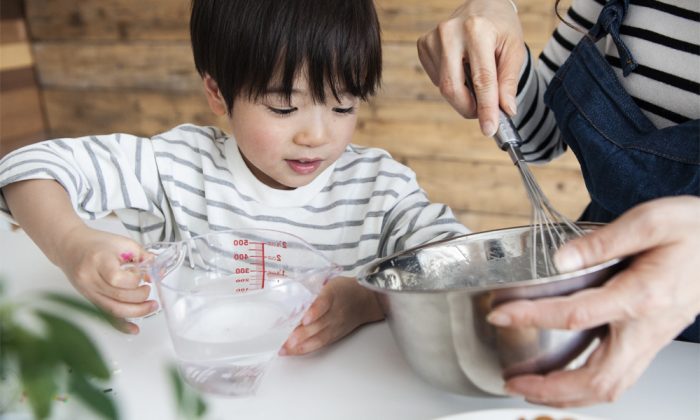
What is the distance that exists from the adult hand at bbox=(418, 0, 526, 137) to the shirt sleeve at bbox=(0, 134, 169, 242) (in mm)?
453

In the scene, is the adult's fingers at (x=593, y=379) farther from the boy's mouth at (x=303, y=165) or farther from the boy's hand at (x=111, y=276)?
the boy's mouth at (x=303, y=165)

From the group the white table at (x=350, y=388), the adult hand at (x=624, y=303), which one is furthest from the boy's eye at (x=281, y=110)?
the adult hand at (x=624, y=303)

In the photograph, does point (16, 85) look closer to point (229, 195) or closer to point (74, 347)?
point (229, 195)

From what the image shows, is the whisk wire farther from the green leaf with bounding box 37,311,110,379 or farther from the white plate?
the green leaf with bounding box 37,311,110,379

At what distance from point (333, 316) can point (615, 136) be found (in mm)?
417

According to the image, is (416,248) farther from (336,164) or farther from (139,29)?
(139,29)

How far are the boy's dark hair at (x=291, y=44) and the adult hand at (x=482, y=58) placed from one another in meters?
0.12

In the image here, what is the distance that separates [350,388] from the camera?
0.60 meters

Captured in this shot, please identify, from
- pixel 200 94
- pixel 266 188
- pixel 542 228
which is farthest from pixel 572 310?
pixel 200 94

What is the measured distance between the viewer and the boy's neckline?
3.18ft

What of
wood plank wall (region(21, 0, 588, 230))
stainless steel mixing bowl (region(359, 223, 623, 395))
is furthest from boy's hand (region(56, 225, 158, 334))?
wood plank wall (region(21, 0, 588, 230))

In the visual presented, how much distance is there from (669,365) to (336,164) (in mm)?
558

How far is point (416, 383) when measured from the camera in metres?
0.60

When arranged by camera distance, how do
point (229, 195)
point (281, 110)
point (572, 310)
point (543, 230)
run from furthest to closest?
1. point (229, 195)
2. point (281, 110)
3. point (543, 230)
4. point (572, 310)
